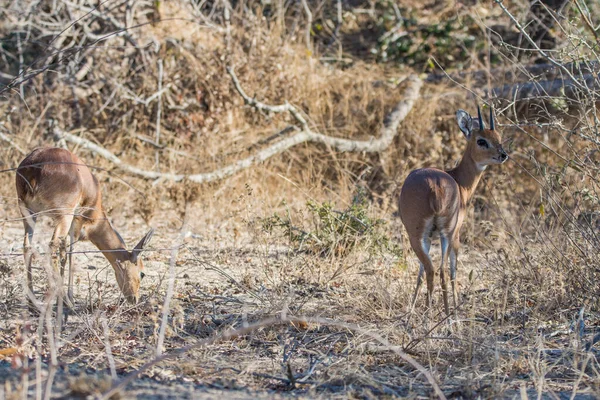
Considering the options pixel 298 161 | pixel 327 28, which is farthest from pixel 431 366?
pixel 327 28

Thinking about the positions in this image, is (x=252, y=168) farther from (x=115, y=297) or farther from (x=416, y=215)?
(x=416, y=215)

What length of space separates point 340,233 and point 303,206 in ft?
5.03

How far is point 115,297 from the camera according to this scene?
6.12 meters

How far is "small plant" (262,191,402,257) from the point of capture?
692cm

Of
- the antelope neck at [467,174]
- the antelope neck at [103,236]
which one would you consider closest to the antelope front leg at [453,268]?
the antelope neck at [467,174]

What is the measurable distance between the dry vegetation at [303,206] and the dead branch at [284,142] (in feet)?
0.44

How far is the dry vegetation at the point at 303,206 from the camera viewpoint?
4.39 meters

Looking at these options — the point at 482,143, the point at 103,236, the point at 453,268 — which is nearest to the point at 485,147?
the point at 482,143

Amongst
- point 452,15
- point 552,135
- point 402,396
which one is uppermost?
point 402,396

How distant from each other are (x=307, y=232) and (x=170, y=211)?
2.33 metres

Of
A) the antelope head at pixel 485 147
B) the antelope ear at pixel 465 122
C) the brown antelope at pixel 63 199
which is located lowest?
the antelope head at pixel 485 147

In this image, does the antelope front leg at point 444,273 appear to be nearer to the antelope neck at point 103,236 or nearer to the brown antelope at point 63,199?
the brown antelope at point 63,199

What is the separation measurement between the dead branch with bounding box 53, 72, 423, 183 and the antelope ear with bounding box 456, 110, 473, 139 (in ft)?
9.89

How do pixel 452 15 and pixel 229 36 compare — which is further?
pixel 452 15
